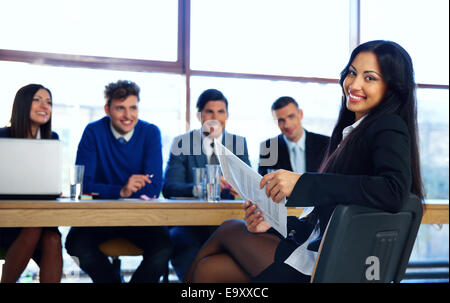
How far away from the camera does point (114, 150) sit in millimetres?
2721

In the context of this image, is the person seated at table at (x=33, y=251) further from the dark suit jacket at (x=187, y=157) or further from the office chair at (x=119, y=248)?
the dark suit jacket at (x=187, y=157)

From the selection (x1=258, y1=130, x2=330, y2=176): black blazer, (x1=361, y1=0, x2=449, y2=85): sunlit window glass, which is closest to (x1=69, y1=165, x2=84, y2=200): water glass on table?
(x1=258, y1=130, x2=330, y2=176): black blazer

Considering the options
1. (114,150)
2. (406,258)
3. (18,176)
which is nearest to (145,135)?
(114,150)

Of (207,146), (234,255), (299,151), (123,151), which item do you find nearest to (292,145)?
(299,151)

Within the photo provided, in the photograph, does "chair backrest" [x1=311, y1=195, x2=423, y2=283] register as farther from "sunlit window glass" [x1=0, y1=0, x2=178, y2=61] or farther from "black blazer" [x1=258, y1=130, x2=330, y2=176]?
"sunlit window glass" [x1=0, y1=0, x2=178, y2=61]

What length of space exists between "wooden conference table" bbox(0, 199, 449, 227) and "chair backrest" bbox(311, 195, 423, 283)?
28.1 inches

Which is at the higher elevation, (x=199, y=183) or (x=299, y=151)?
(x=299, y=151)

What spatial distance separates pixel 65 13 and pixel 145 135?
1.50 m

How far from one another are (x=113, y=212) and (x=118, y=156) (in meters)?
0.91

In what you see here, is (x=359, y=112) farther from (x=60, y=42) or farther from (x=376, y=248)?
(x=60, y=42)

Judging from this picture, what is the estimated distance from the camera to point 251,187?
127 cm

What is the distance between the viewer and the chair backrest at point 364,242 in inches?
38.6

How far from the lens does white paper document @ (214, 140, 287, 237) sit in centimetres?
115

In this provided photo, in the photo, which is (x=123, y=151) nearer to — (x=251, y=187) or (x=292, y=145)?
(x=292, y=145)
